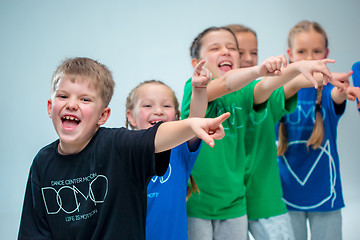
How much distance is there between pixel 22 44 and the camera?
300 centimetres

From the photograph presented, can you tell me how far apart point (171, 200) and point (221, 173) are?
0.24 meters

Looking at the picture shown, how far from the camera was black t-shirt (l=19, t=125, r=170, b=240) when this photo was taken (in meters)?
1.11

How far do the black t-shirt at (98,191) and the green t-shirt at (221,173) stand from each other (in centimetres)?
39

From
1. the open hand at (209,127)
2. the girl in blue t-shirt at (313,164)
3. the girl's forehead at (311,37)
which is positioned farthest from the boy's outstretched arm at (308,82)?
the open hand at (209,127)

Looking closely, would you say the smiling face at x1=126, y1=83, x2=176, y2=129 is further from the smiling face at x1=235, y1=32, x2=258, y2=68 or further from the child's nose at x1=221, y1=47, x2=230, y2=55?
the smiling face at x1=235, y1=32, x2=258, y2=68

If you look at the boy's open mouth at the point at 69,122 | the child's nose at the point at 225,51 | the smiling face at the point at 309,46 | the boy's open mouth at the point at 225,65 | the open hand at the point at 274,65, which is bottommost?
the boy's open mouth at the point at 69,122

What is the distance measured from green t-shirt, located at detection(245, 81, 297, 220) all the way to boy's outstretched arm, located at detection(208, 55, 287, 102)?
0.78 ft

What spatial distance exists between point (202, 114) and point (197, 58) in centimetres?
41

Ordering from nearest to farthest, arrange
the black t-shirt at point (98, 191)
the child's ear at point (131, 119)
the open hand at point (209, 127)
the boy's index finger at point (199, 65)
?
the open hand at point (209, 127), the black t-shirt at point (98, 191), the boy's index finger at point (199, 65), the child's ear at point (131, 119)

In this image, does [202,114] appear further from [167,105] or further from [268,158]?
[268,158]

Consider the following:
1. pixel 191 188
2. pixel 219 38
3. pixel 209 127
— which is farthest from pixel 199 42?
pixel 209 127

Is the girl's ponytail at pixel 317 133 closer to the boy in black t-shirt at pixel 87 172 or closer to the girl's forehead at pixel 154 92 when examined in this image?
the girl's forehead at pixel 154 92

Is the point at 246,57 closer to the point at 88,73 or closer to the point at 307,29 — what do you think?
the point at 307,29

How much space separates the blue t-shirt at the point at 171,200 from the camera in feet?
4.36
